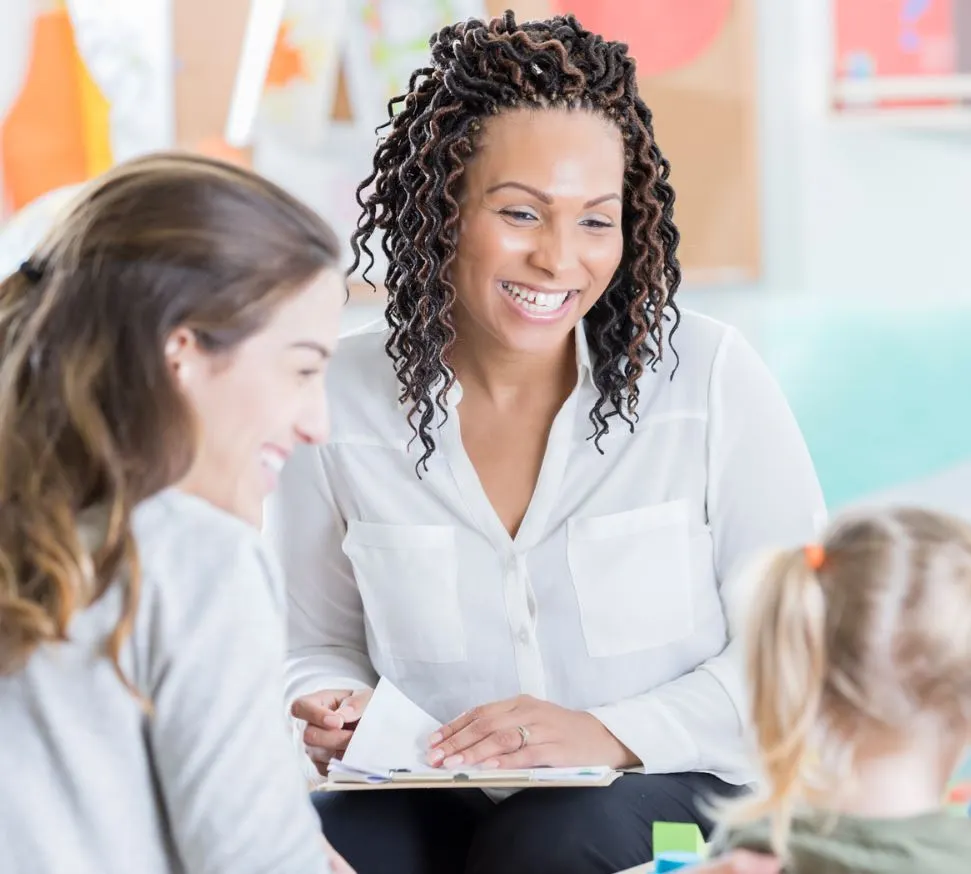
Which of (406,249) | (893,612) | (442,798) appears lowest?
(442,798)

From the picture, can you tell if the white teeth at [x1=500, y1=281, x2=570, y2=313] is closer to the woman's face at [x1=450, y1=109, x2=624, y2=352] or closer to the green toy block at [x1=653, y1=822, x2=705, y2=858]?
the woman's face at [x1=450, y1=109, x2=624, y2=352]

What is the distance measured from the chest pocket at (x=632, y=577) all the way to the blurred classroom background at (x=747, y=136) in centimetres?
158

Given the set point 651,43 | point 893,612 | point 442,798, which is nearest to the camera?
point 893,612

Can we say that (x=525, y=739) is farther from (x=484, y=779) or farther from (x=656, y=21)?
(x=656, y=21)

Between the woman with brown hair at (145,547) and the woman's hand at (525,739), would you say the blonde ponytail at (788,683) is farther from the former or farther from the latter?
the woman's hand at (525,739)

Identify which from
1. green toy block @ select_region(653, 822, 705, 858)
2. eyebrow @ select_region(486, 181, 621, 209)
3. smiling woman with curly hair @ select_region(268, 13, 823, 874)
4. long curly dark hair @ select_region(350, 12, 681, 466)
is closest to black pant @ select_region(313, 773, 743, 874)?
smiling woman with curly hair @ select_region(268, 13, 823, 874)

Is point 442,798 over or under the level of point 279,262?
under

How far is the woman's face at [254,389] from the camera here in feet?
3.67

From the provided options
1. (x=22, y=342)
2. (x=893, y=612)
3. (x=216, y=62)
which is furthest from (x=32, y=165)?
(x=893, y=612)

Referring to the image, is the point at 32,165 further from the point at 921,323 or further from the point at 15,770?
the point at 15,770

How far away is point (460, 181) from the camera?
165cm

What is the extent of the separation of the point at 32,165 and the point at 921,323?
1889mm

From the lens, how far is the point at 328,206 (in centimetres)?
315

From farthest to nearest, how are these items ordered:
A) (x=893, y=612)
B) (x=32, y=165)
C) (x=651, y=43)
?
(x=651, y=43), (x=32, y=165), (x=893, y=612)
